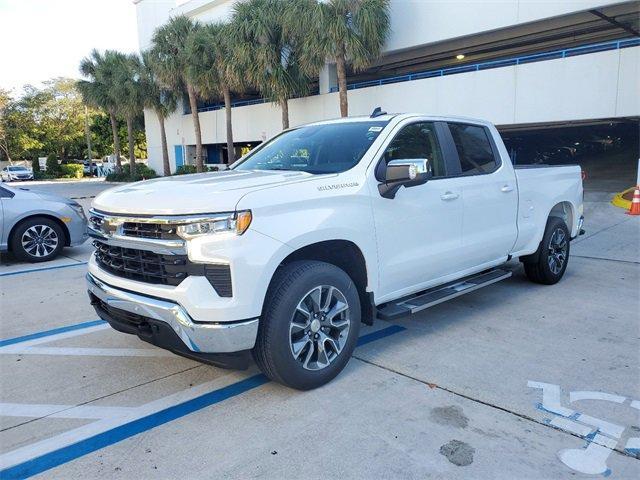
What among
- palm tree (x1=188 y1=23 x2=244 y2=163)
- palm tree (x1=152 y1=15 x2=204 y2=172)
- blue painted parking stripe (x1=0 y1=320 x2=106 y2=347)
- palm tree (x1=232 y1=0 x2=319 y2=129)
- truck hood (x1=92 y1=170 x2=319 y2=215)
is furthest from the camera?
palm tree (x1=152 y1=15 x2=204 y2=172)

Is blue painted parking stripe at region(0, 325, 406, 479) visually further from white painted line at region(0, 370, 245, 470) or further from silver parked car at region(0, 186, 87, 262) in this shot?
silver parked car at region(0, 186, 87, 262)

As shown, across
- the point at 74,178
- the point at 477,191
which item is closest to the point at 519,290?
the point at 477,191

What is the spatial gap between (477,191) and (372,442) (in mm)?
2751

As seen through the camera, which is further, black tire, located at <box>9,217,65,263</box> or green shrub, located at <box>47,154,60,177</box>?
green shrub, located at <box>47,154,60,177</box>

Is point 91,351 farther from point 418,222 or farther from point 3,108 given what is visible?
point 3,108

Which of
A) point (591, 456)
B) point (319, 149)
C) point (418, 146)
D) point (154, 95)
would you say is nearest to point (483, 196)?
point (418, 146)

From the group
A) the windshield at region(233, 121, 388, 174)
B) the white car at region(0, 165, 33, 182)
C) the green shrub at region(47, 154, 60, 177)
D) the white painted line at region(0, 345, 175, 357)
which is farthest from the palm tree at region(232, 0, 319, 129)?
the green shrub at region(47, 154, 60, 177)

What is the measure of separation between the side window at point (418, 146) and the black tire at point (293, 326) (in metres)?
1.22

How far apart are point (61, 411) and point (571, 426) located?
3279mm

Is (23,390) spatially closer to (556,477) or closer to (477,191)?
(556,477)

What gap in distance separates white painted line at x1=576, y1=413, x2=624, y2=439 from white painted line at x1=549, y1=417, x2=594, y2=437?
0.20 feet

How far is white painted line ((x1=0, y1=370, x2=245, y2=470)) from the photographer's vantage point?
295 centimetres

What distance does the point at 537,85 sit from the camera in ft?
54.3

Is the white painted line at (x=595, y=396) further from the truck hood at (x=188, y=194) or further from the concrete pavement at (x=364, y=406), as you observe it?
the truck hood at (x=188, y=194)
